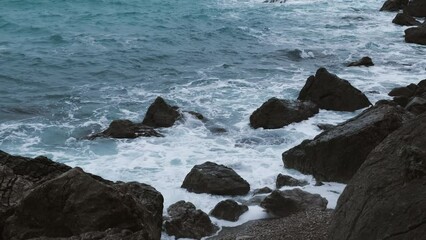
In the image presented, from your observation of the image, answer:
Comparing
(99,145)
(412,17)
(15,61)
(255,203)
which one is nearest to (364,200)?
(255,203)

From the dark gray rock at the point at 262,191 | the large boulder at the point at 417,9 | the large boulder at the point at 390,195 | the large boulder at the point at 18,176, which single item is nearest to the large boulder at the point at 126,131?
the dark gray rock at the point at 262,191

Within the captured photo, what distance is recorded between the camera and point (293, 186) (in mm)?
9453

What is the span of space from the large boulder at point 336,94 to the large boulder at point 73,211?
937cm

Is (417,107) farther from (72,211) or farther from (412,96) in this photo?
(72,211)

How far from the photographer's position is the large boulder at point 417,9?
29.2 meters

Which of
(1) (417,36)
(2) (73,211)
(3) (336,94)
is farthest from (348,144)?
(1) (417,36)

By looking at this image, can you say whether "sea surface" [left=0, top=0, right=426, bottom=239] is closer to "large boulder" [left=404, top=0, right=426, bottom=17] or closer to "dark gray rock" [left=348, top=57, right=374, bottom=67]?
"dark gray rock" [left=348, top=57, right=374, bottom=67]

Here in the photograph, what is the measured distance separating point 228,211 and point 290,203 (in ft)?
3.32

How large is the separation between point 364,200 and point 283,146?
6984 millimetres

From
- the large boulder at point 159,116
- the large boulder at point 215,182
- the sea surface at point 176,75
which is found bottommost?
the sea surface at point 176,75

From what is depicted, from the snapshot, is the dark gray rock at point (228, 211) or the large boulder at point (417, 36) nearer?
the dark gray rock at point (228, 211)

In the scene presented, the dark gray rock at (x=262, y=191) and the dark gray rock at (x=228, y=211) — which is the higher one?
the dark gray rock at (x=228, y=211)

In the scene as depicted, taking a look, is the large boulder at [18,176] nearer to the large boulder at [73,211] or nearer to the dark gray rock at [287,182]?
the large boulder at [73,211]

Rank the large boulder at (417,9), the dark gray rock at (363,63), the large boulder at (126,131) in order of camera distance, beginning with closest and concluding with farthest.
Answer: the large boulder at (126,131) < the dark gray rock at (363,63) < the large boulder at (417,9)
